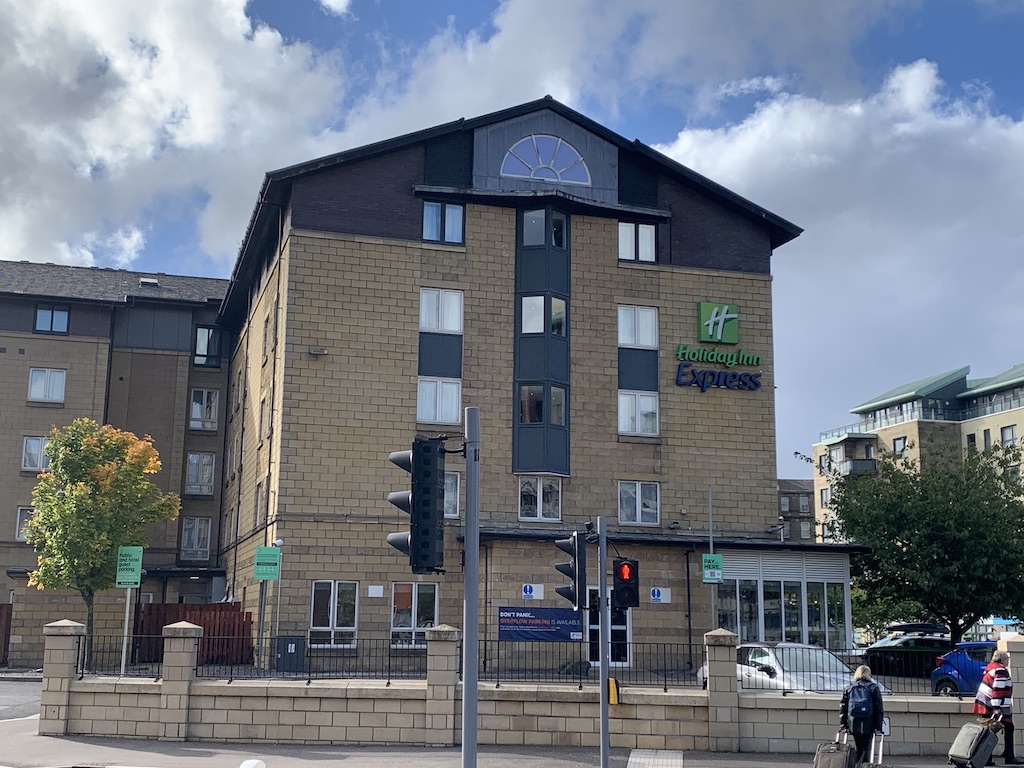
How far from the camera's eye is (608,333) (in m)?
34.2

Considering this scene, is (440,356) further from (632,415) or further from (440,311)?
(632,415)

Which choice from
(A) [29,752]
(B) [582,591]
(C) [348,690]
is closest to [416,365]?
(C) [348,690]

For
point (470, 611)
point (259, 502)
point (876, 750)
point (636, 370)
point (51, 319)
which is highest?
point (51, 319)

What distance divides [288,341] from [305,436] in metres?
2.71

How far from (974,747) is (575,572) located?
22.0 ft

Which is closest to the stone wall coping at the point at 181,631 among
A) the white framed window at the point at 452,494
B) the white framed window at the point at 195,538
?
the white framed window at the point at 452,494

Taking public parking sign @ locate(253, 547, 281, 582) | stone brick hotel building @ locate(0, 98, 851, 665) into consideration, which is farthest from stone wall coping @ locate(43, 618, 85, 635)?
stone brick hotel building @ locate(0, 98, 851, 665)

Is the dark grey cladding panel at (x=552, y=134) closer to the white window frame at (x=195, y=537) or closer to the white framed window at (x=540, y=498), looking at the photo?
the white framed window at (x=540, y=498)

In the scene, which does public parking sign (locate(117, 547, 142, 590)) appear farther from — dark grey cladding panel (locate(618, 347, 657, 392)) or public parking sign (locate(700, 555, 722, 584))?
dark grey cladding panel (locate(618, 347, 657, 392))

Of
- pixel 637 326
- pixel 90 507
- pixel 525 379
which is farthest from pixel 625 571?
pixel 90 507

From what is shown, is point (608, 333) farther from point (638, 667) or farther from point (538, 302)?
point (638, 667)

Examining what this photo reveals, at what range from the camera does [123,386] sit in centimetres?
4725

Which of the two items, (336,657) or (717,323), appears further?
(717,323)

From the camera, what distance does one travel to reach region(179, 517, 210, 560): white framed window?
4791 cm
